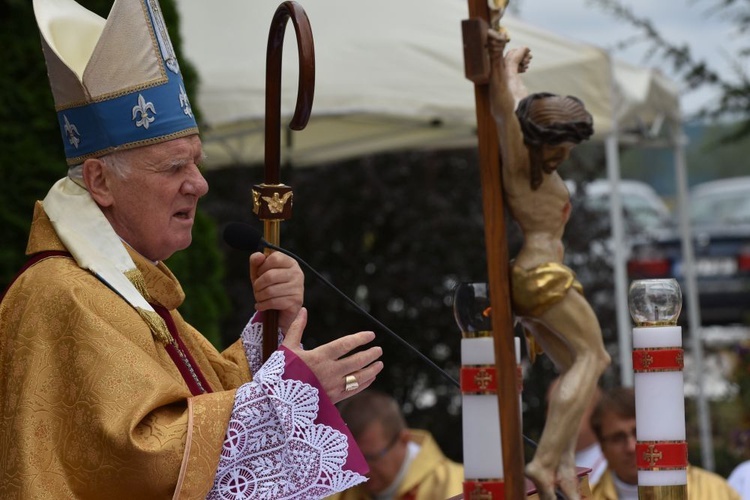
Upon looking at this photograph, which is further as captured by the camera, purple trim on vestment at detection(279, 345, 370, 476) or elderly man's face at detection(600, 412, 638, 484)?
elderly man's face at detection(600, 412, 638, 484)

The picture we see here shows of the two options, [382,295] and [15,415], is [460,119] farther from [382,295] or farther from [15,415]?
[15,415]

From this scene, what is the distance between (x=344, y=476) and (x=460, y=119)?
13.5 feet

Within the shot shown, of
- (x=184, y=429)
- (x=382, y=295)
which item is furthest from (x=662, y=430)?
(x=382, y=295)

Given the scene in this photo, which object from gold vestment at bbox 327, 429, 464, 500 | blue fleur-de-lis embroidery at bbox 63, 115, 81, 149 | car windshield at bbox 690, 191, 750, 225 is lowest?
gold vestment at bbox 327, 429, 464, 500

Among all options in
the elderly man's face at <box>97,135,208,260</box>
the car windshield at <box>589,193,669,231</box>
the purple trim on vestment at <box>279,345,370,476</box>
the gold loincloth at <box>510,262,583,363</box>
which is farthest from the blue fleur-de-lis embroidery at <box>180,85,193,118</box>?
the car windshield at <box>589,193,669,231</box>

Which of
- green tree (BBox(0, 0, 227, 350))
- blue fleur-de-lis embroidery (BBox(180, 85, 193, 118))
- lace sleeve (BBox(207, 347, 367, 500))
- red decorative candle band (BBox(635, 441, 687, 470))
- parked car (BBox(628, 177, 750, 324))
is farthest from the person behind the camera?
parked car (BBox(628, 177, 750, 324))

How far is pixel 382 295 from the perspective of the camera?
33.0 ft

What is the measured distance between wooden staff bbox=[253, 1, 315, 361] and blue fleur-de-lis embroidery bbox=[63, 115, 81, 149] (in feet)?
1.43

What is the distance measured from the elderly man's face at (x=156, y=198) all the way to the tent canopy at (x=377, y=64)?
3.17 meters

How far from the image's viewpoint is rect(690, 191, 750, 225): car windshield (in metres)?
15.2

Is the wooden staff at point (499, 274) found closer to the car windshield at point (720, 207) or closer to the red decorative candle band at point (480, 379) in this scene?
the red decorative candle band at point (480, 379)

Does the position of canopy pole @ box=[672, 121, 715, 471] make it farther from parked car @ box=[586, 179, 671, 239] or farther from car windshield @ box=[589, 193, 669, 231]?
car windshield @ box=[589, 193, 669, 231]

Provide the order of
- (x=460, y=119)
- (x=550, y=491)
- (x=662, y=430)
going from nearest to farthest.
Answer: (x=550, y=491)
(x=662, y=430)
(x=460, y=119)

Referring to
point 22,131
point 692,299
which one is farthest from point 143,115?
point 692,299
